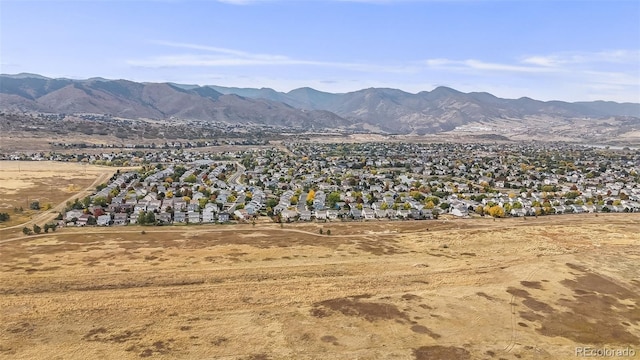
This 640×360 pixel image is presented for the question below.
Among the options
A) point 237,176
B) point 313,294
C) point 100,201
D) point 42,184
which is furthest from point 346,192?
point 42,184

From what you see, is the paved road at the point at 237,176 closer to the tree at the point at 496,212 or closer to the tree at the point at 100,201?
the tree at the point at 100,201

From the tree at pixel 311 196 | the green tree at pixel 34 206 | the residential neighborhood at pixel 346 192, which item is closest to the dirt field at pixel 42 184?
the green tree at pixel 34 206

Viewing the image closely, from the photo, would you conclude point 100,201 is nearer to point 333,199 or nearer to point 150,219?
point 150,219

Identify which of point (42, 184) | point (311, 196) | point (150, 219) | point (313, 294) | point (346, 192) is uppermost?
point (311, 196)

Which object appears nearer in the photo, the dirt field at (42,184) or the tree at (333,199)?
the dirt field at (42,184)

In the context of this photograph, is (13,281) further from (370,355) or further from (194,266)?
(370,355)

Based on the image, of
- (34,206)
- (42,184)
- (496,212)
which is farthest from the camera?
(42,184)

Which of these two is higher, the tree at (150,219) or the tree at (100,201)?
the tree at (100,201)
